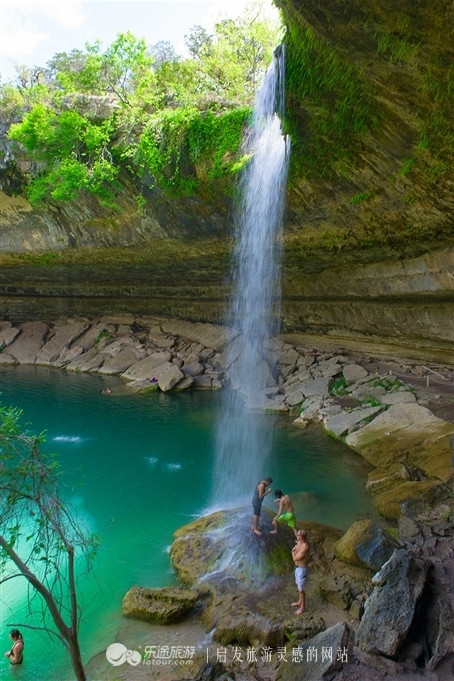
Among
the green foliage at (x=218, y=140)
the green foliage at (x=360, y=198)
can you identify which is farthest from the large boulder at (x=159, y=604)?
the green foliage at (x=218, y=140)

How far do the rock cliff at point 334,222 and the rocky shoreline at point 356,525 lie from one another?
72.1 inches

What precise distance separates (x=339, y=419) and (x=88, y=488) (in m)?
6.70

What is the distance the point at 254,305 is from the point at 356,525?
12399 millimetres

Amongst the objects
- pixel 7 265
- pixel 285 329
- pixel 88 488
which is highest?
pixel 7 265

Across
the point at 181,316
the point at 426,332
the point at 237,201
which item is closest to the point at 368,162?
the point at 237,201

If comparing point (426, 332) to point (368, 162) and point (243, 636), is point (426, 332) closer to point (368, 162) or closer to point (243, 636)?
point (368, 162)

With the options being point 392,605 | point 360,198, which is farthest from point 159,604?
point 360,198

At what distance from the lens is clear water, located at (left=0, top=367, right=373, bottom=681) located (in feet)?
21.0

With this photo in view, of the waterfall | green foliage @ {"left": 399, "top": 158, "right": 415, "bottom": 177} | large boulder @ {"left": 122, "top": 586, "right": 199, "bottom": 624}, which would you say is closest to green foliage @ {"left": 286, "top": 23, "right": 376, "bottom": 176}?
the waterfall

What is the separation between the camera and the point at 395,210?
9234mm

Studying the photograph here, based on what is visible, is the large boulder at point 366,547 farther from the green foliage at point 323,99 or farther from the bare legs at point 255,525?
the green foliage at point 323,99

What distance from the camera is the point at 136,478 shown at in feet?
35.1
